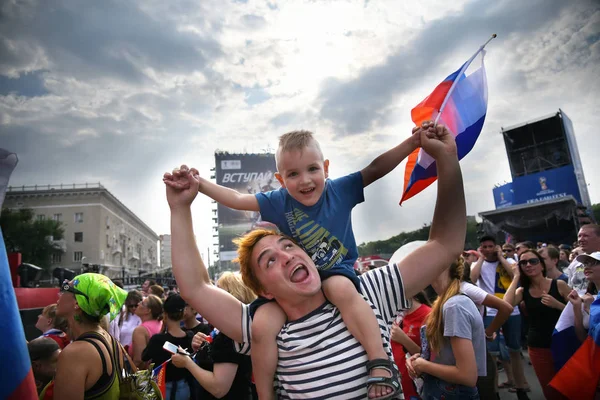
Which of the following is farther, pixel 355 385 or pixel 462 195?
pixel 462 195

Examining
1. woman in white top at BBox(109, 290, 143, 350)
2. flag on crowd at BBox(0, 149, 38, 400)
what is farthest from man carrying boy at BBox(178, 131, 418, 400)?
woman in white top at BBox(109, 290, 143, 350)

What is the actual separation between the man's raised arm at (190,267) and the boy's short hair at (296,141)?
49 centimetres

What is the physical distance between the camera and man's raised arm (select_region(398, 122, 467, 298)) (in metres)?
1.66

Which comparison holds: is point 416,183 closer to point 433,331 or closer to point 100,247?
point 433,331

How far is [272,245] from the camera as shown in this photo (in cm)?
166

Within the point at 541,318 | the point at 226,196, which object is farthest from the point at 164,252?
the point at 226,196

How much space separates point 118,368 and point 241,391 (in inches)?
34.2

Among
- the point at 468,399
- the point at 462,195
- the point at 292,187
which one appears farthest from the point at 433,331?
the point at 292,187

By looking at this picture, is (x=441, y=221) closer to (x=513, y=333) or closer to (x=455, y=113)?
(x=455, y=113)

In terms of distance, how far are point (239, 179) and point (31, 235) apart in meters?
25.0

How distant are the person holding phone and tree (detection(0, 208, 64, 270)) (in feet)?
147

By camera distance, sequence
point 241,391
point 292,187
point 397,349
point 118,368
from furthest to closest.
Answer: point 397,349, point 241,391, point 118,368, point 292,187

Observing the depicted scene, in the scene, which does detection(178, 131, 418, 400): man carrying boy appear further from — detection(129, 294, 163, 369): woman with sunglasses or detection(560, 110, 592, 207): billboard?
detection(560, 110, 592, 207): billboard

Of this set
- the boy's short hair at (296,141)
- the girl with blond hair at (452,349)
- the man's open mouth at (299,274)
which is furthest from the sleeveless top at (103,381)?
the girl with blond hair at (452,349)
